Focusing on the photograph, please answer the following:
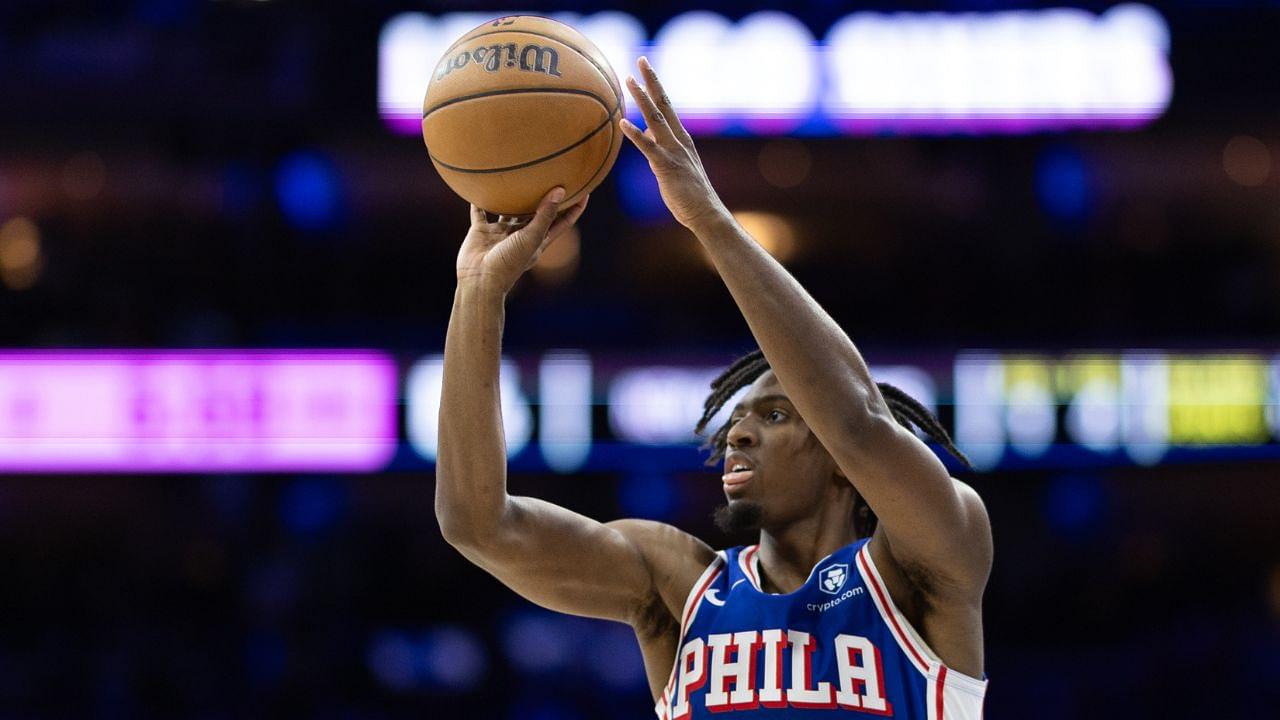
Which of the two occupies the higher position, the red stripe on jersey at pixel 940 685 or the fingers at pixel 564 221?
the fingers at pixel 564 221

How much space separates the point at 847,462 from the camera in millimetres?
2746

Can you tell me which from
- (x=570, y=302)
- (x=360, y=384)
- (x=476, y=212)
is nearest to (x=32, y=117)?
(x=360, y=384)

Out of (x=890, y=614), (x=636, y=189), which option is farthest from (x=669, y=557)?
(x=636, y=189)

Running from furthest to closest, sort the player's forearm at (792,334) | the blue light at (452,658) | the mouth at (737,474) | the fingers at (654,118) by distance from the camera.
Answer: the blue light at (452,658)
the mouth at (737,474)
the fingers at (654,118)
the player's forearm at (792,334)

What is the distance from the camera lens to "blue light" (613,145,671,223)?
1278 centimetres

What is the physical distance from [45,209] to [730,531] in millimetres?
14290

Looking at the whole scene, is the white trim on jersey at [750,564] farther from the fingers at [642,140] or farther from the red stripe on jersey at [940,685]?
the fingers at [642,140]

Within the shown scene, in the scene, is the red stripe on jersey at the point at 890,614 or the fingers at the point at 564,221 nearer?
the red stripe on jersey at the point at 890,614

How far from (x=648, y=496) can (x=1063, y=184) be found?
5.11 metres

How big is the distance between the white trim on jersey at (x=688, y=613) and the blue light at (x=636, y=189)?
9.35m

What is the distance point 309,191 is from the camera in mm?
14289

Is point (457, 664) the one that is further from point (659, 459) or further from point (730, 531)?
point (730, 531)

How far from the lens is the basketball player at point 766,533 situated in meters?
2.73

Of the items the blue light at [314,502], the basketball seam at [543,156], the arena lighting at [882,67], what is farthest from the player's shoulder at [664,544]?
the blue light at [314,502]
